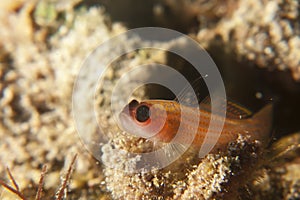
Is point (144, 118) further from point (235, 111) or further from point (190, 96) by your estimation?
point (235, 111)

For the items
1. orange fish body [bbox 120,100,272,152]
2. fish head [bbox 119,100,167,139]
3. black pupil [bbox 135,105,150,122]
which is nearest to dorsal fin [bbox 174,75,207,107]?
orange fish body [bbox 120,100,272,152]

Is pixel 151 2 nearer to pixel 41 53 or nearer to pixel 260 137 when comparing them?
pixel 41 53

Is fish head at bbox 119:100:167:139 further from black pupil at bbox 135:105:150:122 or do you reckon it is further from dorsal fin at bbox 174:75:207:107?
dorsal fin at bbox 174:75:207:107

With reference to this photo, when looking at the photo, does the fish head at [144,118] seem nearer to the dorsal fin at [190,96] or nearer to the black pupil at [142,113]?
the black pupil at [142,113]

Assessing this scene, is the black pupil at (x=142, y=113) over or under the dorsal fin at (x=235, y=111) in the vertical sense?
over

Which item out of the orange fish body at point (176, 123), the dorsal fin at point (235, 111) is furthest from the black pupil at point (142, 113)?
the dorsal fin at point (235, 111)

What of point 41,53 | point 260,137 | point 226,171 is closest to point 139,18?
point 41,53

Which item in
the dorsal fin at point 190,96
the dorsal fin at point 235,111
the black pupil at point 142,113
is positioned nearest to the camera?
the black pupil at point 142,113
